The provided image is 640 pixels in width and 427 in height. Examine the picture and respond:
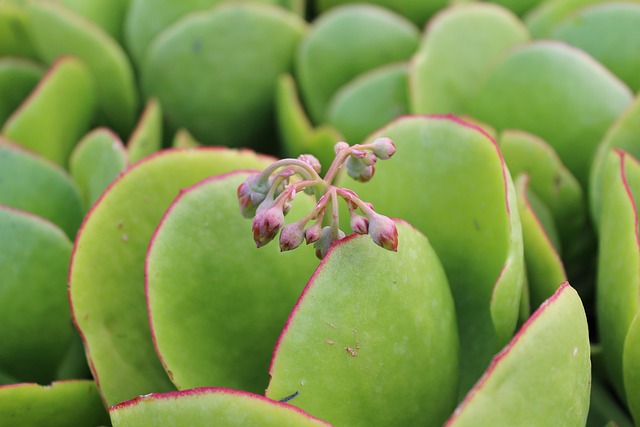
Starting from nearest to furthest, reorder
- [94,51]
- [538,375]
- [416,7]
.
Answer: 1. [538,375]
2. [94,51]
3. [416,7]

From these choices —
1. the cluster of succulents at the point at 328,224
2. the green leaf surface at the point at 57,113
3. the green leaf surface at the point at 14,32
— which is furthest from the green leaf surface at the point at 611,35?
the green leaf surface at the point at 14,32

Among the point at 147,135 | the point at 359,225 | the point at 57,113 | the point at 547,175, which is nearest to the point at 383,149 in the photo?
the point at 359,225

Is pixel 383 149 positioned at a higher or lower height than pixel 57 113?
higher

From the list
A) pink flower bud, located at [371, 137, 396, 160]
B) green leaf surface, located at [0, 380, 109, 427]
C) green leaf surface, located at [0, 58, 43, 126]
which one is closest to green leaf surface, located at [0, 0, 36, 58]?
green leaf surface, located at [0, 58, 43, 126]

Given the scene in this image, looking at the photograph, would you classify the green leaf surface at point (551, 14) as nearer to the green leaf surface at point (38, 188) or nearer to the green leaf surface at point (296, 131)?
the green leaf surface at point (296, 131)

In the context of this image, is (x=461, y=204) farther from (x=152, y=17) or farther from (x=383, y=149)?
(x=152, y=17)

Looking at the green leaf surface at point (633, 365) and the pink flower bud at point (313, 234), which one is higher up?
the pink flower bud at point (313, 234)

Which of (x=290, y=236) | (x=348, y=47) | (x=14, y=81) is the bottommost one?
(x=14, y=81)

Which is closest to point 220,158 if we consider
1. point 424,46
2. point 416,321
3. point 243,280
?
point 243,280
